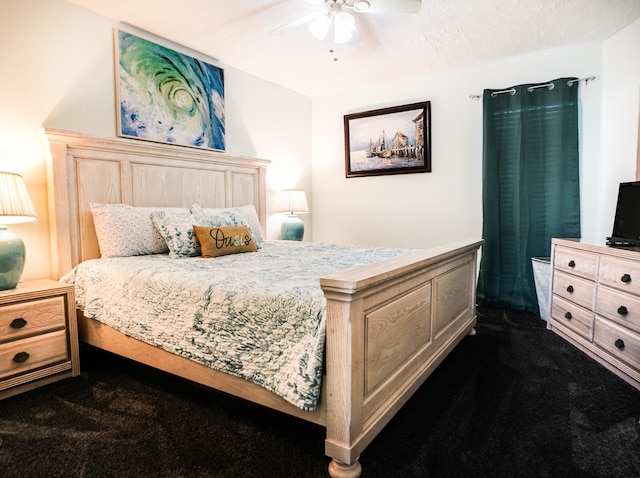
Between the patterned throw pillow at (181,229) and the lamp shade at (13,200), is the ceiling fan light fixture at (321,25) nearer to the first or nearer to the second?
the patterned throw pillow at (181,229)

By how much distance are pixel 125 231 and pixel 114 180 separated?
47cm

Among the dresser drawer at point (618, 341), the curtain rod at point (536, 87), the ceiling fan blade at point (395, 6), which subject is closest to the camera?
the dresser drawer at point (618, 341)

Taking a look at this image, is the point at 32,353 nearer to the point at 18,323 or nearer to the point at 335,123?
the point at 18,323

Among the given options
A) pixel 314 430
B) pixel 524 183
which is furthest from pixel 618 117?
pixel 314 430

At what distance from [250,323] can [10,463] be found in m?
1.04

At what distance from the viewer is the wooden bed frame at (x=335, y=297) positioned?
4.11 ft

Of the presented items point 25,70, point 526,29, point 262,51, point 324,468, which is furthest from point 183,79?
point 324,468

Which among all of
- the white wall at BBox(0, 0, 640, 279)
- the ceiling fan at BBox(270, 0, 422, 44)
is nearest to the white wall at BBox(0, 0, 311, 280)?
the white wall at BBox(0, 0, 640, 279)

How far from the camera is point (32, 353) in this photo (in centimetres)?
202

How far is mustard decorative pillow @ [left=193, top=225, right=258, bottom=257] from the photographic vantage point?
8.07ft

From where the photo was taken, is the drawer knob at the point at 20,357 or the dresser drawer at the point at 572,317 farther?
the dresser drawer at the point at 572,317

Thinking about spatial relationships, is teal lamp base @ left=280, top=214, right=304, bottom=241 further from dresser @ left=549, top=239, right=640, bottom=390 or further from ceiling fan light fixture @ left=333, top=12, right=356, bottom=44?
dresser @ left=549, top=239, right=640, bottom=390

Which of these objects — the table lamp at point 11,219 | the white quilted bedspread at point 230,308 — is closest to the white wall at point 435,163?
the white quilted bedspread at point 230,308

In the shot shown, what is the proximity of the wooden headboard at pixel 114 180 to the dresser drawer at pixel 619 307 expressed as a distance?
2926 millimetres
